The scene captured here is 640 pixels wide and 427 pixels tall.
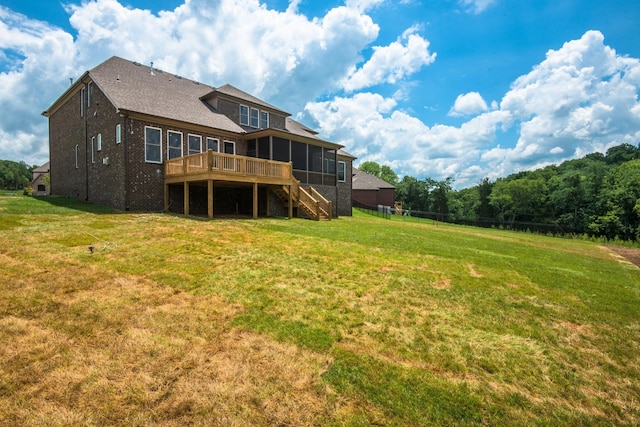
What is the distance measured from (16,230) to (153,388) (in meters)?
8.62

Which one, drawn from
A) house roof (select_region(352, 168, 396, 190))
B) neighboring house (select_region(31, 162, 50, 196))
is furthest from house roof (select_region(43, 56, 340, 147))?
neighboring house (select_region(31, 162, 50, 196))

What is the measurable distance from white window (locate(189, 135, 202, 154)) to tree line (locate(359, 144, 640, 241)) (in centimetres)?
2097

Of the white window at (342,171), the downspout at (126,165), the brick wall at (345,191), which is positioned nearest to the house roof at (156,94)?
the downspout at (126,165)

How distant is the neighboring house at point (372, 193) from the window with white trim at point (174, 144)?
26480 mm

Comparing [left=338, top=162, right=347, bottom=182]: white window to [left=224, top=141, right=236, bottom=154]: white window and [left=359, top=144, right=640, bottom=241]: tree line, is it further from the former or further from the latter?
[left=224, top=141, right=236, bottom=154]: white window

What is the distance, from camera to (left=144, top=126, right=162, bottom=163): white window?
14.3m

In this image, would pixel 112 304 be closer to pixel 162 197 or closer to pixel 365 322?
pixel 365 322

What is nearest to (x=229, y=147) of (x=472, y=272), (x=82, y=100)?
(x=82, y=100)

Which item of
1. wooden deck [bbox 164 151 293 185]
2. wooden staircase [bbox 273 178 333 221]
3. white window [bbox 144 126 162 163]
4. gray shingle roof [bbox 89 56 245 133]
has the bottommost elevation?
wooden staircase [bbox 273 178 333 221]

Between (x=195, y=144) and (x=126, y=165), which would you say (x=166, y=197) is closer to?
(x=126, y=165)

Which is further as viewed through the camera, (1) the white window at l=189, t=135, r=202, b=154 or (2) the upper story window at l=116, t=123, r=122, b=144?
(1) the white window at l=189, t=135, r=202, b=154

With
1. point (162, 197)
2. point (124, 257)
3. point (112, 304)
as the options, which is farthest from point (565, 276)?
point (162, 197)

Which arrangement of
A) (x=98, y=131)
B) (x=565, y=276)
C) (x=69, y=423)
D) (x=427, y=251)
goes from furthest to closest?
(x=98, y=131) → (x=427, y=251) → (x=565, y=276) → (x=69, y=423)

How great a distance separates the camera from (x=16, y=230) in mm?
8344
